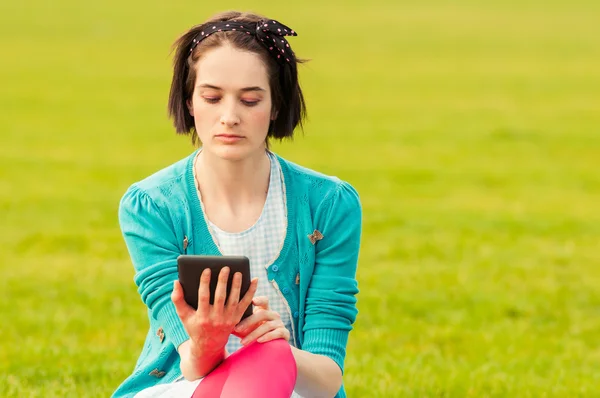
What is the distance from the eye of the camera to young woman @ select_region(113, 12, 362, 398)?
4.58 meters

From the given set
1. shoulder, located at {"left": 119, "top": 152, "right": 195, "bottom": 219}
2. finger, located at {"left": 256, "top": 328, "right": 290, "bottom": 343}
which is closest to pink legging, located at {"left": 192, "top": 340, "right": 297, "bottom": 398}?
finger, located at {"left": 256, "top": 328, "right": 290, "bottom": 343}

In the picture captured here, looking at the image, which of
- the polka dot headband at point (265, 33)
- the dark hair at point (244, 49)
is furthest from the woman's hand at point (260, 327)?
the polka dot headband at point (265, 33)

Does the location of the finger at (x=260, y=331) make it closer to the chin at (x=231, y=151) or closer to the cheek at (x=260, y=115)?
the chin at (x=231, y=151)

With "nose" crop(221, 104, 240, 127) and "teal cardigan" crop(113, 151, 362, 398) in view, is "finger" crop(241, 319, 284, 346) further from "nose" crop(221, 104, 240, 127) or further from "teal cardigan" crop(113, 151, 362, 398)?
"nose" crop(221, 104, 240, 127)

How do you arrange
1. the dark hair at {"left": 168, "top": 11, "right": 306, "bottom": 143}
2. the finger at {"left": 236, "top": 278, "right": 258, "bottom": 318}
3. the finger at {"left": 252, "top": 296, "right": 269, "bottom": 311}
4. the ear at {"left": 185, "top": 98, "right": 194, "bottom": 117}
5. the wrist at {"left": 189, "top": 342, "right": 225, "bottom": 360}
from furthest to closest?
the ear at {"left": 185, "top": 98, "right": 194, "bottom": 117} < the dark hair at {"left": 168, "top": 11, "right": 306, "bottom": 143} < the finger at {"left": 252, "top": 296, "right": 269, "bottom": 311} < the wrist at {"left": 189, "top": 342, "right": 225, "bottom": 360} < the finger at {"left": 236, "top": 278, "right": 258, "bottom": 318}

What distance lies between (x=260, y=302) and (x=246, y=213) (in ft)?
2.08

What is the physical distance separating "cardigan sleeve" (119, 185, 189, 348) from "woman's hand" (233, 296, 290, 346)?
1.17ft

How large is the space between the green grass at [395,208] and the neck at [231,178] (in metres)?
1.93

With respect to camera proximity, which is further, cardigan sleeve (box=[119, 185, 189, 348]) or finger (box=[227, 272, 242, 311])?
cardigan sleeve (box=[119, 185, 189, 348])

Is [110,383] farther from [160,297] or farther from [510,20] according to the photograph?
[510,20]

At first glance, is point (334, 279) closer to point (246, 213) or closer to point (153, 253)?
point (246, 213)

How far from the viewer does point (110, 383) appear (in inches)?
262

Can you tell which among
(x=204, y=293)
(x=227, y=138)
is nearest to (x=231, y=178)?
(x=227, y=138)

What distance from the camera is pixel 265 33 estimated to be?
15.3 feet
